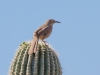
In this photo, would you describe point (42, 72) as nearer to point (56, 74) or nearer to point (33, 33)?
point (56, 74)

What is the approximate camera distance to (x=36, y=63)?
16.2 ft

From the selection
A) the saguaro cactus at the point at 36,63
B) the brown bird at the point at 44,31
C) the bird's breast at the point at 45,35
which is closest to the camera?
the saguaro cactus at the point at 36,63

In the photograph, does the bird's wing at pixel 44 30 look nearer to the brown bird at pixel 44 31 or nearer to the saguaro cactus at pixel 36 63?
the brown bird at pixel 44 31

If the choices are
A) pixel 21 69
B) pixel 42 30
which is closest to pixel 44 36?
pixel 42 30

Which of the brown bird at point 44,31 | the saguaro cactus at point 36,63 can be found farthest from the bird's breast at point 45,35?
the saguaro cactus at point 36,63

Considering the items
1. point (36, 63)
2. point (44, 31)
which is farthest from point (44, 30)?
point (36, 63)

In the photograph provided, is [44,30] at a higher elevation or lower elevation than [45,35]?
higher

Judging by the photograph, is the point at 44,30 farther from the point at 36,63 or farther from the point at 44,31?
the point at 36,63

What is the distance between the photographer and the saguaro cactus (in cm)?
492

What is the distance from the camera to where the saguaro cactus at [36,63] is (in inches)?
194

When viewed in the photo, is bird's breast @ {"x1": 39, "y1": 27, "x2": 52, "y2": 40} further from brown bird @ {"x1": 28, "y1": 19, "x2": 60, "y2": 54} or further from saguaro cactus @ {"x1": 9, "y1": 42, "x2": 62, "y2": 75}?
saguaro cactus @ {"x1": 9, "y1": 42, "x2": 62, "y2": 75}

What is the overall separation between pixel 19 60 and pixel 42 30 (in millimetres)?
1322

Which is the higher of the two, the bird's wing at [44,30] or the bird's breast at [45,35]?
the bird's wing at [44,30]

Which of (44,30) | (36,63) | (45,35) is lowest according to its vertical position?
(36,63)
